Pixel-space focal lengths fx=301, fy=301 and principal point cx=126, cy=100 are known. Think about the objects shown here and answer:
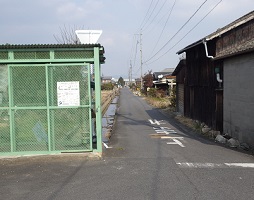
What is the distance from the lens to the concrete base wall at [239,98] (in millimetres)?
9984

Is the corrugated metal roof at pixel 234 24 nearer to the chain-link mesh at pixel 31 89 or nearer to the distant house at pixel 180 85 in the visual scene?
the distant house at pixel 180 85

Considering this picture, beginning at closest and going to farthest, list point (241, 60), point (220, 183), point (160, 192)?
point (160, 192) < point (220, 183) < point (241, 60)

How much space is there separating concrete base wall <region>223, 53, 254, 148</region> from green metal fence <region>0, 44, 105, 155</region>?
529 centimetres

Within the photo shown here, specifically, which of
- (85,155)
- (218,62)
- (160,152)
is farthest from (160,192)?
(218,62)

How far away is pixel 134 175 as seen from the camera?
21.0ft

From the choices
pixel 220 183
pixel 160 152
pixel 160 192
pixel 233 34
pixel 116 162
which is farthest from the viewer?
pixel 233 34

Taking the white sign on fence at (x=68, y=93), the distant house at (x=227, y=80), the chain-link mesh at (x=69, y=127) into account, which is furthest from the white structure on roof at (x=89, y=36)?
the distant house at (x=227, y=80)

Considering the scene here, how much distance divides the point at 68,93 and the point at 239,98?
6.41 meters

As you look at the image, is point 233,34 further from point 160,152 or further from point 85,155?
point 85,155

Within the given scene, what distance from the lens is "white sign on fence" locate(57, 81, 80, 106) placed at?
789cm

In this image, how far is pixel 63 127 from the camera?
26.1 ft

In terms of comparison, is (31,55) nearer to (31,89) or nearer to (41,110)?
(31,89)

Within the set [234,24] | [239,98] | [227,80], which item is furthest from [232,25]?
[239,98]

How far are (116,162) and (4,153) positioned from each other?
2.93m
